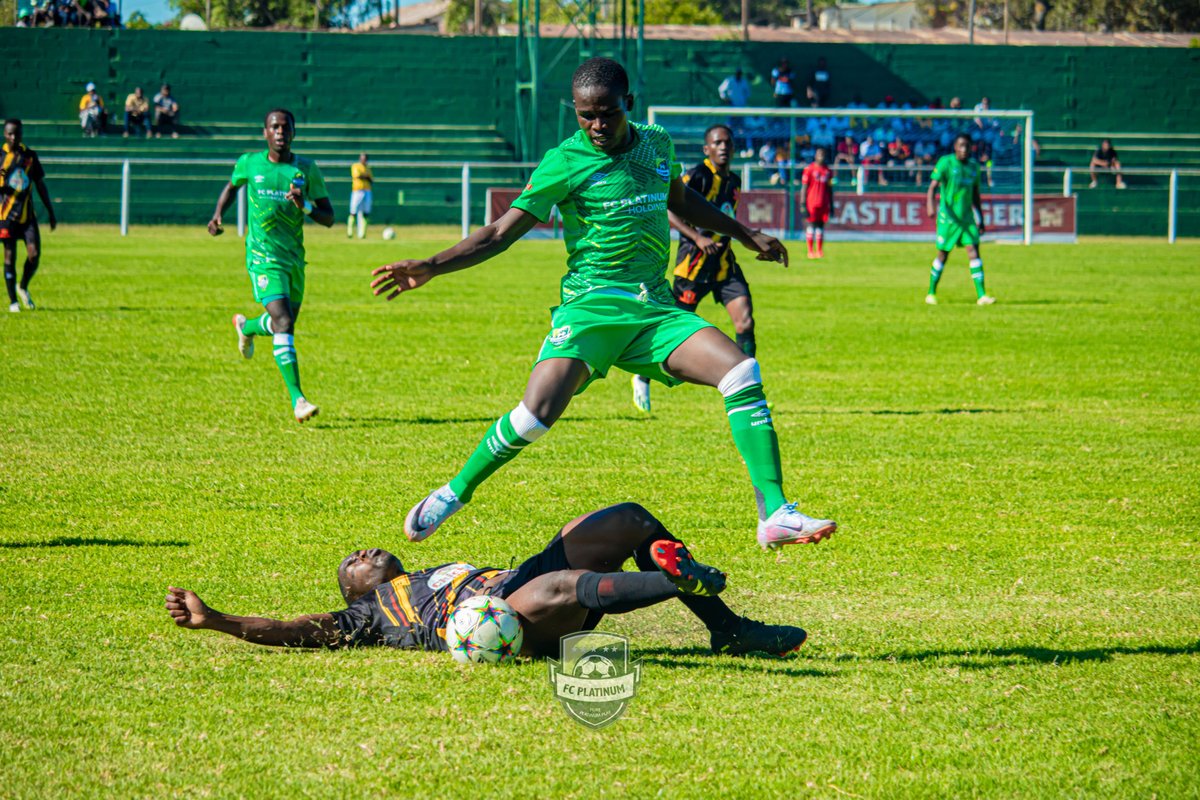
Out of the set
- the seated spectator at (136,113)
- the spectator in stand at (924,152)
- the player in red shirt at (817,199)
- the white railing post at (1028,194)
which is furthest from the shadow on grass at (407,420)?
the seated spectator at (136,113)

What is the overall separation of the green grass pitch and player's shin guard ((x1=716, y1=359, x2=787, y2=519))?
72cm

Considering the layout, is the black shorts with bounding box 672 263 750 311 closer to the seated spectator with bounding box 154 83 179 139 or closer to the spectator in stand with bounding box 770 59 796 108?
the spectator in stand with bounding box 770 59 796 108

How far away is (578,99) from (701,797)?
3237 mm

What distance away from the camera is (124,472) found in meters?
9.37

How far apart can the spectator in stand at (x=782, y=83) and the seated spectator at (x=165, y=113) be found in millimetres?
19012

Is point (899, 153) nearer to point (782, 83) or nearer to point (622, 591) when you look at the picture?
point (782, 83)

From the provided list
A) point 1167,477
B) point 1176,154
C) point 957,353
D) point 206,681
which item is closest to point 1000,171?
point 1176,154

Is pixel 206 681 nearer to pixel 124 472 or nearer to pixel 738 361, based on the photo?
pixel 738 361

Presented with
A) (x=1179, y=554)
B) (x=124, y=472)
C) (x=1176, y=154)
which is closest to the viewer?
(x=1179, y=554)

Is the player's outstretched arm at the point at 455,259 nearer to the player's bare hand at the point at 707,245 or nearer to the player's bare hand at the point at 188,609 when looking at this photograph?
the player's bare hand at the point at 188,609

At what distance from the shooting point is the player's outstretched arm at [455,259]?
19.4 ft

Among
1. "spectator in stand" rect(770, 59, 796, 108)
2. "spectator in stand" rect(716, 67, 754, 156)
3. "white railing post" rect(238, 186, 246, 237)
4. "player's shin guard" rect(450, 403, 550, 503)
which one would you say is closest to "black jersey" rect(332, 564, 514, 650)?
"player's shin guard" rect(450, 403, 550, 503)

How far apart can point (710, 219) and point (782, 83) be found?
1525 inches

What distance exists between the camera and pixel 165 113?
42000 millimetres
